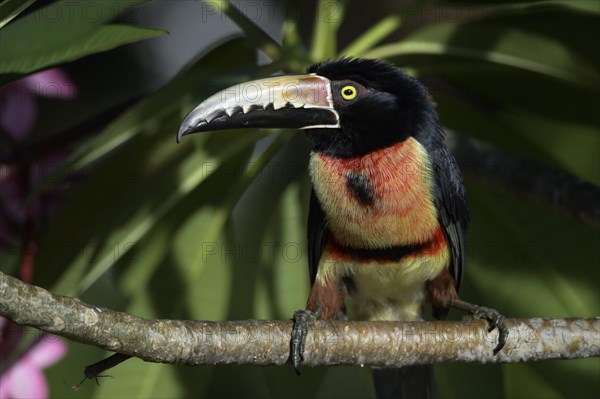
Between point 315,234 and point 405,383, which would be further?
point 405,383

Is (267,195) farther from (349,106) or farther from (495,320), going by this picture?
(495,320)

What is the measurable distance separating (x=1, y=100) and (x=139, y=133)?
1.52ft

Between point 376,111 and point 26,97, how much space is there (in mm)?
878

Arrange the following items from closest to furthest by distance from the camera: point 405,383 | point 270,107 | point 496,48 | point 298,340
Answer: point 298,340 → point 270,107 → point 496,48 → point 405,383

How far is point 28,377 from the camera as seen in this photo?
205 cm

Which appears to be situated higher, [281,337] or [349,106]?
[349,106]

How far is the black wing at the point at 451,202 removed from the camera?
2271 millimetres

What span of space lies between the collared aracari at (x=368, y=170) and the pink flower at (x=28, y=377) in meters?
0.64

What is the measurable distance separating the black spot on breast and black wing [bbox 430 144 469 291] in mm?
176

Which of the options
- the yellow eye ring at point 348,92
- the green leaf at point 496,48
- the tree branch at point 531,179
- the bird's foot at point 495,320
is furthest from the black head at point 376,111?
the bird's foot at point 495,320

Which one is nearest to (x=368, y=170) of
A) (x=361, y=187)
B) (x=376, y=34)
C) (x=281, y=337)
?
(x=361, y=187)

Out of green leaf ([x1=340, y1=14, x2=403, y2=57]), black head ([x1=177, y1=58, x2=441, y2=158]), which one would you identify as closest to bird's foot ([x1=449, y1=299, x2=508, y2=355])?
black head ([x1=177, y1=58, x2=441, y2=158])

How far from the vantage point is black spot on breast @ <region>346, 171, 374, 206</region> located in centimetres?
222

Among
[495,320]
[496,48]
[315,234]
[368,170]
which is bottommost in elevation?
[495,320]
